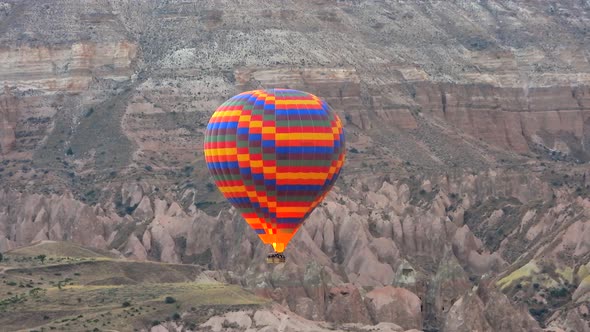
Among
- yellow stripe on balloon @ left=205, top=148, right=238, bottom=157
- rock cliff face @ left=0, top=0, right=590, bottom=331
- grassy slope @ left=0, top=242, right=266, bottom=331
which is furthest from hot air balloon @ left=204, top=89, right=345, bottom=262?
grassy slope @ left=0, top=242, right=266, bottom=331

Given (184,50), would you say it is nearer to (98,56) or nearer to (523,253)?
(98,56)

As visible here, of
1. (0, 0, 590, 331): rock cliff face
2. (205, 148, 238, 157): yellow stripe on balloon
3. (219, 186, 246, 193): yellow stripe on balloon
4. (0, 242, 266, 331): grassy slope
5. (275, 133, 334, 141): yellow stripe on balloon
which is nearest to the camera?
(275, 133, 334, 141): yellow stripe on balloon

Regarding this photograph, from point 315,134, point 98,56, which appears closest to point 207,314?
point 315,134

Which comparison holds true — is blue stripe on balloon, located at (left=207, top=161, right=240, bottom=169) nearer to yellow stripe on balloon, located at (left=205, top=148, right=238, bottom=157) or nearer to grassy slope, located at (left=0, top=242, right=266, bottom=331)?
yellow stripe on balloon, located at (left=205, top=148, right=238, bottom=157)

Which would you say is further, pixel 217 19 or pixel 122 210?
pixel 217 19

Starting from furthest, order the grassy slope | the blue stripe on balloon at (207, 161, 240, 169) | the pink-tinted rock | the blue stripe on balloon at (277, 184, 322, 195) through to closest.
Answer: the pink-tinted rock < the grassy slope < the blue stripe on balloon at (207, 161, 240, 169) < the blue stripe on balloon at (277, 184, 322, 195)

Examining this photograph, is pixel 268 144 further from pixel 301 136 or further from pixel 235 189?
pixel 235 189
